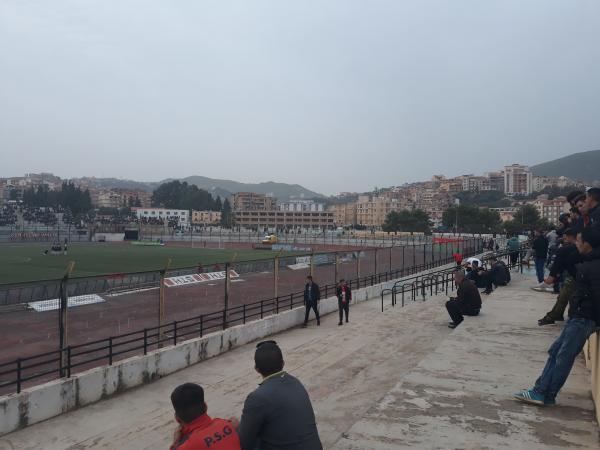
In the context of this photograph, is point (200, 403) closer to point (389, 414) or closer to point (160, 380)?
point (389, 414)

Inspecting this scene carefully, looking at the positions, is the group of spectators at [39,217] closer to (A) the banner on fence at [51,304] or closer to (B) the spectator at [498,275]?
(A) the banner on fence at [51,304]

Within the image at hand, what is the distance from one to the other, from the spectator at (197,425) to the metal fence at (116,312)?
689 centimetres

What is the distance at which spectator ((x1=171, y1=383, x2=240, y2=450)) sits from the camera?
9.21 ft

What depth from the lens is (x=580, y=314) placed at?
14.8 ft

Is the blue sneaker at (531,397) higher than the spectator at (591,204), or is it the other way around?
the spectator at (591,204)

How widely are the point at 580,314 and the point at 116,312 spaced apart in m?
14.9

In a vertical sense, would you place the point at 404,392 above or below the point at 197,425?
below

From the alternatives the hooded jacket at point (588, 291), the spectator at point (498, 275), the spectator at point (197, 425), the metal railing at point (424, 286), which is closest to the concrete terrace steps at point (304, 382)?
the spectator at point (498, 275)

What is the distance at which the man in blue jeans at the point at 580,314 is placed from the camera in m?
4.34

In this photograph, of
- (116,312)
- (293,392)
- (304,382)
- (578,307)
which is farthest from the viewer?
(116,312)

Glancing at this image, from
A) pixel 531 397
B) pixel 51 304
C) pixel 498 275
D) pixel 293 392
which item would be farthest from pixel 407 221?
pixel 293 392

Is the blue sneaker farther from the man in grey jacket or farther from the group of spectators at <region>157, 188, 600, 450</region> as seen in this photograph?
the man in grey jacket

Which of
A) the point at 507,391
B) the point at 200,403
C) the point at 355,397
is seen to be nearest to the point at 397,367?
the point at 355,397

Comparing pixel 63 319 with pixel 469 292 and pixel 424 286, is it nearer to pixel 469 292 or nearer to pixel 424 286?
pixel 469 292
